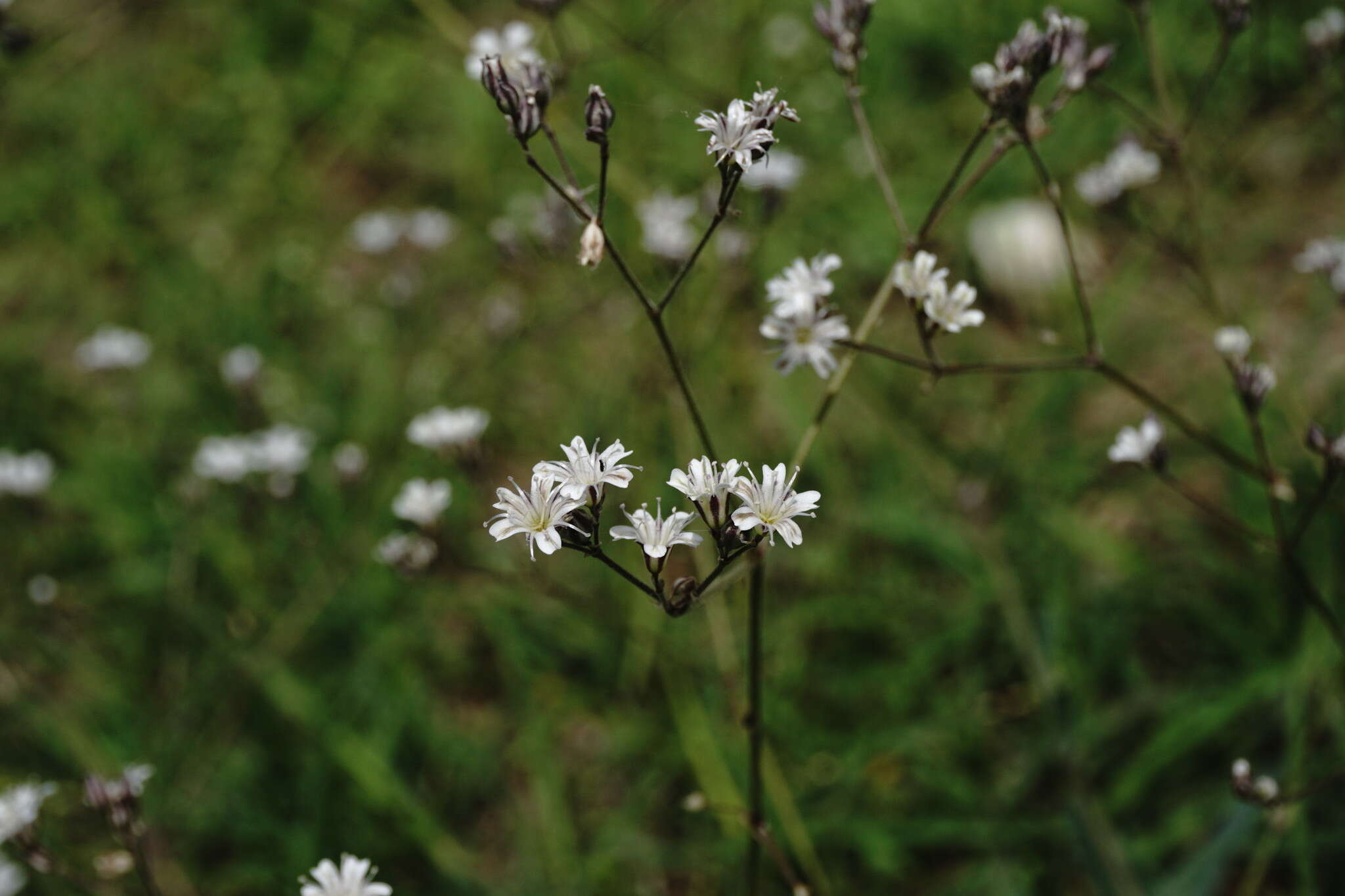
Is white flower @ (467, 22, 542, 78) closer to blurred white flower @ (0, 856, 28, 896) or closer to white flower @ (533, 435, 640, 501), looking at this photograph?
white flower @ (533, 435, 640, 501)

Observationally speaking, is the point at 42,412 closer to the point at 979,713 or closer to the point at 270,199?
the point at 270,199

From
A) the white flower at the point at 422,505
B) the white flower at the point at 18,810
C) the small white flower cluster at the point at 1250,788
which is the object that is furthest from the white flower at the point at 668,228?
the white flower at the point at 18,810

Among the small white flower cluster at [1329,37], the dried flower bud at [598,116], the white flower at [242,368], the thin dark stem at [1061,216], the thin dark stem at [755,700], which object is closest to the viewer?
the dried flower bud at [598,116]

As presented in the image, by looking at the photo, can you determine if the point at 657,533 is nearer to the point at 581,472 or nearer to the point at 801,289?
the point at 581,472

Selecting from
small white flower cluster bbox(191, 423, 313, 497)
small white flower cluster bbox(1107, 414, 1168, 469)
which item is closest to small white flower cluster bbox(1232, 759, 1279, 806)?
small white flower cluster bbox(1107, 414, 1168, 469)

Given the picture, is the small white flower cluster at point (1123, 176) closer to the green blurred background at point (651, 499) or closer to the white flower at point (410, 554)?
the green blurred background at point (651, 499)
